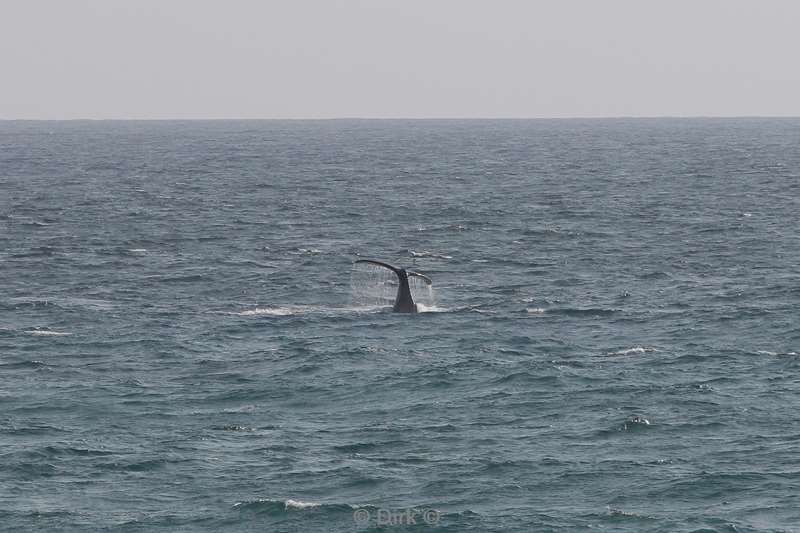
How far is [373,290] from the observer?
241 ft

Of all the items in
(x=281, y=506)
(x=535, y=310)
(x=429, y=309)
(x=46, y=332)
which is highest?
(x=535, y=310)

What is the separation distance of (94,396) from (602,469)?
18.4 meters

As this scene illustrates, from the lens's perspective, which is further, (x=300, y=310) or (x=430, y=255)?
(x=430, y=255)

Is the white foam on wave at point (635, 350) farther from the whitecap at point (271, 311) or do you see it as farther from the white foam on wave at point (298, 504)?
the white foam on wave at point (298, 504)

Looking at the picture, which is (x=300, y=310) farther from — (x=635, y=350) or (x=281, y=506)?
(x=281, y=506)

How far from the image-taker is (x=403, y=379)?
51.6m

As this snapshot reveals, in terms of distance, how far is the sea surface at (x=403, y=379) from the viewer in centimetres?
3834

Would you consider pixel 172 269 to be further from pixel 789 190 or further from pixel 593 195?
pixel 789 190

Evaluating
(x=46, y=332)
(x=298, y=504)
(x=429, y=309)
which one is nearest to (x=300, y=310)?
(x=429, y=309)

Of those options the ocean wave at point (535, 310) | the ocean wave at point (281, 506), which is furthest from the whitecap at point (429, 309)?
the ocean wave at point (281, 506)

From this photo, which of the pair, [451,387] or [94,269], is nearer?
[451,387]

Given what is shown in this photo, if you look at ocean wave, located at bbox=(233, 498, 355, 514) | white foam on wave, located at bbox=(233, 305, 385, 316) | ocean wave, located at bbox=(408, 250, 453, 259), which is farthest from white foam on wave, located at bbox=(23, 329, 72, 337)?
ocean wave, located at bbox=(408, 250, 453, 259)

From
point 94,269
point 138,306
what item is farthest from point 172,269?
point 138,306

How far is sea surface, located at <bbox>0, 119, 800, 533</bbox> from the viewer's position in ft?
126
